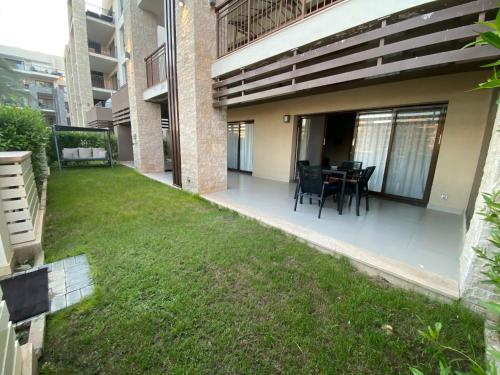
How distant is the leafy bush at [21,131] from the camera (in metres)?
3.58

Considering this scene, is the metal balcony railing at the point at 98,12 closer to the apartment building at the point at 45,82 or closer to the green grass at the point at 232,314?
the apartment building at the point at 45,82

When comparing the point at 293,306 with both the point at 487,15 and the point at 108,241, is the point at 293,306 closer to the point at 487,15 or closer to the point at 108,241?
the point at 108,241

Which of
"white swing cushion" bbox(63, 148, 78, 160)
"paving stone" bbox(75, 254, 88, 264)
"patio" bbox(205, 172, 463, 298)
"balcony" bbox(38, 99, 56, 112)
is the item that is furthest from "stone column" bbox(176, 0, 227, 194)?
"balcony" bbox(38, 99, 56, 112)

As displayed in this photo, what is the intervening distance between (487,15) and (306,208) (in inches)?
128

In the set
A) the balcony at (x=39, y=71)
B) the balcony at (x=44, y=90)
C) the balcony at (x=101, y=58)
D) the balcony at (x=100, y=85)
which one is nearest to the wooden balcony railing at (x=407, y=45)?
the balcony at (x=101, y=58)

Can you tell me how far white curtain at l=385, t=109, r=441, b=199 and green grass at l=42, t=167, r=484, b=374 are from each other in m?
3.48

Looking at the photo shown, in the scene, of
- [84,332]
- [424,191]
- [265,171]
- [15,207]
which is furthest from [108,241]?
[424,191]

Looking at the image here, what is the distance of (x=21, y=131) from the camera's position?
12.8 ft

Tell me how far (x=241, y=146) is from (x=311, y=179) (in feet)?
17.0

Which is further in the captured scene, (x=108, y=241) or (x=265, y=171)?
(x=265, y=171)

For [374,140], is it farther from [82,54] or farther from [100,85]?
[100,85]

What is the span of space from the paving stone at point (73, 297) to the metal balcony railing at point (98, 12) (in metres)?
18.6

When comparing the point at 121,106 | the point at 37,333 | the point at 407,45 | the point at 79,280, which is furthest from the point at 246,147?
the point at 37,333

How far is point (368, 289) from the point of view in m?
Answer: 1.98
